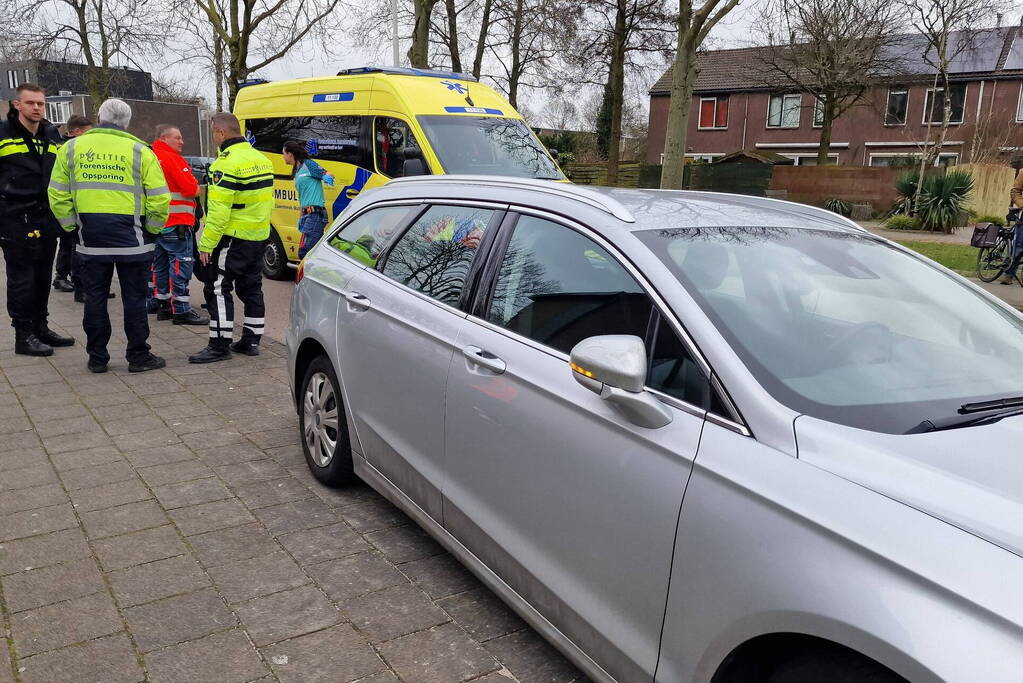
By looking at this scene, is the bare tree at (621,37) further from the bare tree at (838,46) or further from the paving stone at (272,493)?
the paving stone at (272,493)

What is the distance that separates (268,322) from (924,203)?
18.1 metres

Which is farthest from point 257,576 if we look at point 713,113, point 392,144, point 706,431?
point 713,113

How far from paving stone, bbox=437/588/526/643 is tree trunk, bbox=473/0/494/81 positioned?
25.0 meters

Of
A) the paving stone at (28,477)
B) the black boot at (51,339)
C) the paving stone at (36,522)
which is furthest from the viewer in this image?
the black boot at (51,339)

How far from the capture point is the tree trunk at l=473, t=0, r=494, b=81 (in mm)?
25906

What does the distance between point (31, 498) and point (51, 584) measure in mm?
958

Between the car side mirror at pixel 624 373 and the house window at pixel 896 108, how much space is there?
43.5 metres

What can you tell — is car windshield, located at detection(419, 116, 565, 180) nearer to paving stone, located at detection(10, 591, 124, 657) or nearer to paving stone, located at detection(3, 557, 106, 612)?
paving stone, located at detection(3, 557, 106, 612)

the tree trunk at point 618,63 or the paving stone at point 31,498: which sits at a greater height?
the tree trunk at point 618,63

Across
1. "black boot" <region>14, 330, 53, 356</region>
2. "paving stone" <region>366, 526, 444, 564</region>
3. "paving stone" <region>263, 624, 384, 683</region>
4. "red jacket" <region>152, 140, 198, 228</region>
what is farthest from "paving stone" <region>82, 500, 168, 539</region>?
Answer: "red jacket" <region>152, 140, 198, 228</region>

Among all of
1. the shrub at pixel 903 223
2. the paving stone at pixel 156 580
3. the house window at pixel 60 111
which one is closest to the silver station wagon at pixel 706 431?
the paving stone at pixel 156 580

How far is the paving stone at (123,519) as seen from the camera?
3.62 m

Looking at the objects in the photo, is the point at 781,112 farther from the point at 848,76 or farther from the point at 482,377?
the point at 482,377

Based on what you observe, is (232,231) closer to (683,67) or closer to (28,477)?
(28,477)
